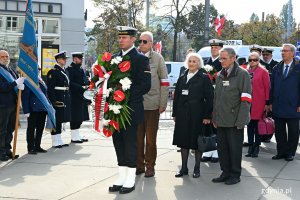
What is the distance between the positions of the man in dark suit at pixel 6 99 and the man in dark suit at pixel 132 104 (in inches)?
105

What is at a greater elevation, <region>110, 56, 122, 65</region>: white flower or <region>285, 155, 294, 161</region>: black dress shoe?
<region>110, 56, 122, 65</region>: white flower

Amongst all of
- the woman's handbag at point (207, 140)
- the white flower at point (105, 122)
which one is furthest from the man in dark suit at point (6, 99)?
the woman's handbag at point (207, 140)

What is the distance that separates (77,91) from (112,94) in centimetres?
425

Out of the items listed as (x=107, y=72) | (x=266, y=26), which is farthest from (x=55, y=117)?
(x=266, y=26)

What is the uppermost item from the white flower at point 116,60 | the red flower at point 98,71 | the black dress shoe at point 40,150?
the white flower at point 116,60

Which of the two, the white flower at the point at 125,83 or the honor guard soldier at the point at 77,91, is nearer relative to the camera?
the white flower at the point at 125,83

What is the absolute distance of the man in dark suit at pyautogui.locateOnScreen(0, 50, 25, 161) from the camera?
7.63m

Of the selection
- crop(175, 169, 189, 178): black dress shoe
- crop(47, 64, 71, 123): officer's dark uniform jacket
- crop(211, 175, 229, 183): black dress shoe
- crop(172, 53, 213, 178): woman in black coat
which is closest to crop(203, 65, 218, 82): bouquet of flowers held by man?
crop(172, 53, 213, 178): woman in black coat

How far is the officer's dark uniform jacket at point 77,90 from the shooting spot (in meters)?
9.66

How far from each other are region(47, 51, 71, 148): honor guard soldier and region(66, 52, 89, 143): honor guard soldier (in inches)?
19.7

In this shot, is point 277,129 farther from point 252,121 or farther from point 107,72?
point 107,72

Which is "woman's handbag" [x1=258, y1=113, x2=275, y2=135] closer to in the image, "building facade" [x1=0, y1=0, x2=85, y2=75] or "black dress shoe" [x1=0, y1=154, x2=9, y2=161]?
"black dress shoe" [x1=0, y1=154, x2=9, y2=161]

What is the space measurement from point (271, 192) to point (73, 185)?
8.73 feet

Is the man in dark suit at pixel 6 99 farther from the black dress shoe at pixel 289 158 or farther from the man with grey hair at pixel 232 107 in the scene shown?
the black dress shoe at pixel 289 158
